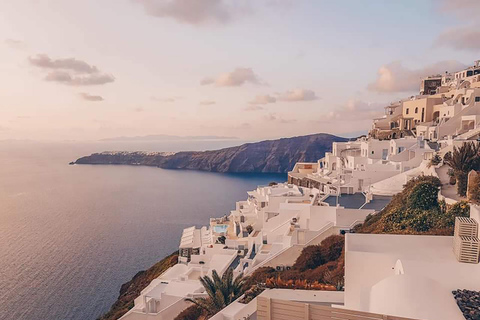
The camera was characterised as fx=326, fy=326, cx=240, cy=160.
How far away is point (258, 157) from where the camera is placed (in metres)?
113

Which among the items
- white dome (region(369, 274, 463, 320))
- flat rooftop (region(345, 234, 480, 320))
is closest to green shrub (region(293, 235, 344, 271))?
flat rooftop (region(345, 234, 480, 320))

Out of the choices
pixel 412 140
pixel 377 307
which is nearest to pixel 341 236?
pixel 377 307

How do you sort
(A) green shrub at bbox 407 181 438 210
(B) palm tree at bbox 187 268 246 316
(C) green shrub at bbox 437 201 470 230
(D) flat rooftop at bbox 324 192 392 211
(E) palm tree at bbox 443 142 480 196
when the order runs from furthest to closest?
(D) flat rooftop at bbox 324 192 392 211
(E) palm tree at bbox 443 142 480 196
(A) green shrub at bbox 407 181 438 210
(B) palm tree at bbox 187 268 246 316
(C) green shrub at bbox 437 201 470 230

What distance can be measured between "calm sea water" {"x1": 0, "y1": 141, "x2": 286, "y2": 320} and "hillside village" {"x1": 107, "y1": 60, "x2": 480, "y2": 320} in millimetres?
6747

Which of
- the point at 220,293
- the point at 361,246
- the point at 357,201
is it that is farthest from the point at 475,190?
the point at 220,293

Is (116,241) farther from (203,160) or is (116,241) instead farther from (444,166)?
(203,160)

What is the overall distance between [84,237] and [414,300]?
3616 centimetres

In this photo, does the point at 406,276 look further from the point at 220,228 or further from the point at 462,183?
the point at 220,228

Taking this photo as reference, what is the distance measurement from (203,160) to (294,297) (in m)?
110

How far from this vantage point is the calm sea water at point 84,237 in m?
21.6

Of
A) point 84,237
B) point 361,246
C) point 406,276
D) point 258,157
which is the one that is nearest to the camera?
point 406,276

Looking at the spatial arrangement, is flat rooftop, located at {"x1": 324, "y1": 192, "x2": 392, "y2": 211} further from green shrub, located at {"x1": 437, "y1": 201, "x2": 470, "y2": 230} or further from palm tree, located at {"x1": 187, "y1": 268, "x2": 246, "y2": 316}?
palm tree, located at {"x1": 187, "y1": 268, "x2": 246, "y2": 316}

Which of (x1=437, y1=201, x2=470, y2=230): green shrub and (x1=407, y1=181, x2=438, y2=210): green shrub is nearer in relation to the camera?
(x1=437, y1=201, x2=470, y2=230): green shrub

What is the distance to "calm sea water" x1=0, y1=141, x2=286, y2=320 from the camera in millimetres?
21562
